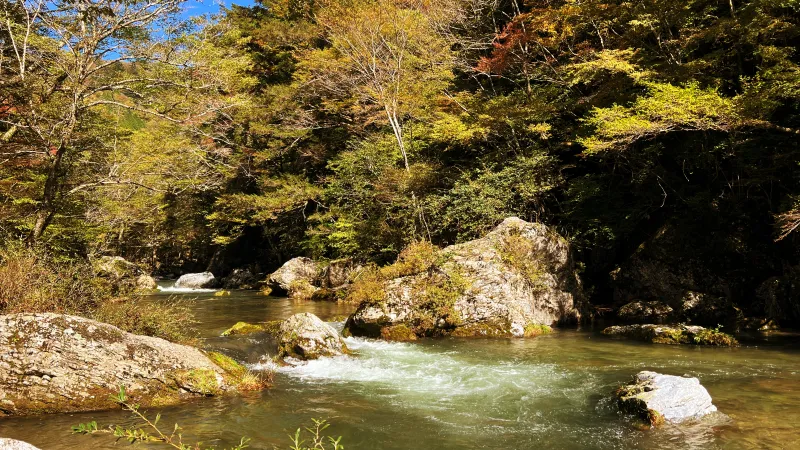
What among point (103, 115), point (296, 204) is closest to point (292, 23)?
point (296, 204)

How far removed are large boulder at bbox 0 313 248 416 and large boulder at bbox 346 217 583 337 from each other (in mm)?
6129

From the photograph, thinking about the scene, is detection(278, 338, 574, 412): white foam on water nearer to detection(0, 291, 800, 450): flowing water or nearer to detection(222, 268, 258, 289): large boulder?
detection(0, 291, 800, 450): flowing water

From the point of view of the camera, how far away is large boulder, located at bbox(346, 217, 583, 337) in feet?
42.0

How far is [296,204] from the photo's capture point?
25.9 metres

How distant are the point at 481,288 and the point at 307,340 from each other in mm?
5232

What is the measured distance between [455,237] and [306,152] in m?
12.6

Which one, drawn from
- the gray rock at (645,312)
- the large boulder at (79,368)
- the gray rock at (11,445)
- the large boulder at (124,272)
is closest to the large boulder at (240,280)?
the large boulder at (124,272)

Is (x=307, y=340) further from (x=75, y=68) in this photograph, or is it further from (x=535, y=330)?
(x=75, y=68)

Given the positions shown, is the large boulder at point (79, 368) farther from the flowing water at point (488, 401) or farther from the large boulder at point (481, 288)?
the large boulder at point (481, 288)

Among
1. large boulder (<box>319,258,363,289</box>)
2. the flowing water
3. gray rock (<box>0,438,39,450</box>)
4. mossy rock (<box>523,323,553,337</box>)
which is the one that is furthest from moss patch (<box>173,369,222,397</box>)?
large boulder (<box>319,258,363,289</box>)

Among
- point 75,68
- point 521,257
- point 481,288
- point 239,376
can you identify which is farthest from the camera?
point 521,257

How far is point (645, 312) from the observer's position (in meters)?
13.8

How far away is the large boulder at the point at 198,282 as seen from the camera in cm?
2817

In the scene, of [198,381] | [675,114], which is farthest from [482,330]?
[198,381]
